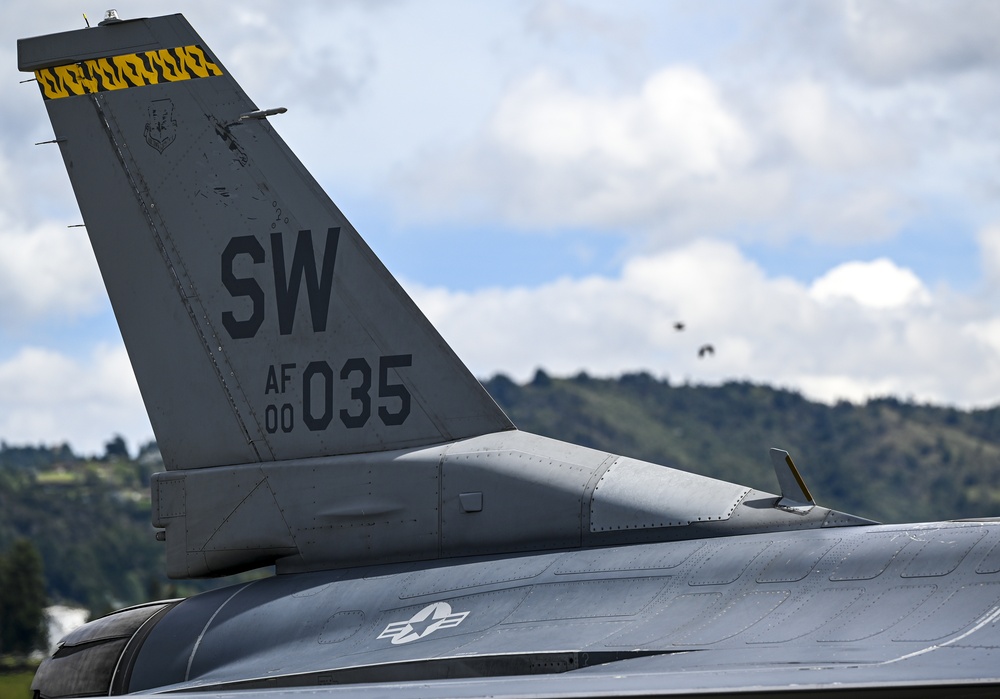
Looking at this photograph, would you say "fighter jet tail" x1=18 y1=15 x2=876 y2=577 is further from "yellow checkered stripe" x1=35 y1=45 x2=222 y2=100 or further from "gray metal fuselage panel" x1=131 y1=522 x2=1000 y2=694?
"gray metal fuselage panel" x1=131 y1=522 x2=1000 y2=694

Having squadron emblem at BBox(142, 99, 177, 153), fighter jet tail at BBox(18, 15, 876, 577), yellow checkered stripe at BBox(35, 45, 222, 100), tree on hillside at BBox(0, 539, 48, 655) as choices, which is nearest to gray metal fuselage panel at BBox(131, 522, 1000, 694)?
fighter jet tail at BBox(18, 15, 876, 577)

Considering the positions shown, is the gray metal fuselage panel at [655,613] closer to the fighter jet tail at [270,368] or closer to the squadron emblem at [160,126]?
the fighter jet tail at [270,368]

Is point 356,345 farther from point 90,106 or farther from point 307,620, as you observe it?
point 90,106

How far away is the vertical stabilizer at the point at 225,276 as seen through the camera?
28.6ft

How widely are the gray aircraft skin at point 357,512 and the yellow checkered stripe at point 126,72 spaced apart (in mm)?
17

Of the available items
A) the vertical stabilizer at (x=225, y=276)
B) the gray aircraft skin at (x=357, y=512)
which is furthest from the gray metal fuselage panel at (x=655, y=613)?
the vertical stabilizer at (x=225, y=276)

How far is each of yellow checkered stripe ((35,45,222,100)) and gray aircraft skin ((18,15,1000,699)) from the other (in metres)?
0.02

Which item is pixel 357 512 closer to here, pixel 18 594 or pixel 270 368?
pixel 270 368

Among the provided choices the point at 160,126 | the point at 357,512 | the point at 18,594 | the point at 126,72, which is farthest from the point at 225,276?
the point at 18,594

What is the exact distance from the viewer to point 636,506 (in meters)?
7.91

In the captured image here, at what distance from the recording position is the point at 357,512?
27.8 feet

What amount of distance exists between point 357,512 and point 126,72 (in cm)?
372

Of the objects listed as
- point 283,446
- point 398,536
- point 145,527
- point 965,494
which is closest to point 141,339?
point 283,446

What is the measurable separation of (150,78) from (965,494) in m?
198
